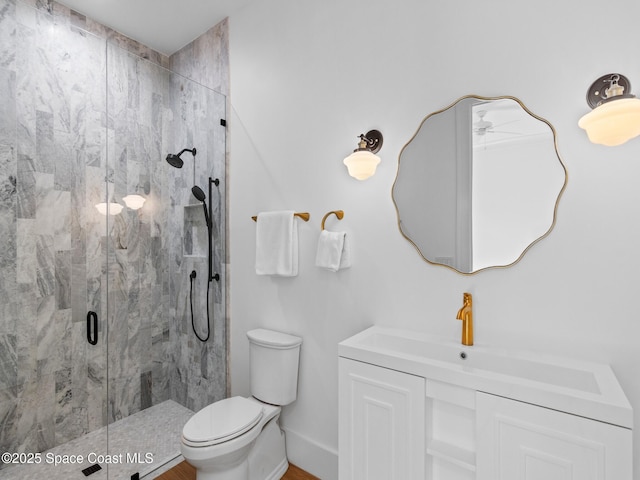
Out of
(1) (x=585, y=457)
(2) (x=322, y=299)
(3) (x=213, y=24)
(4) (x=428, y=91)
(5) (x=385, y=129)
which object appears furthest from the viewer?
(3) (x=213, y=24)

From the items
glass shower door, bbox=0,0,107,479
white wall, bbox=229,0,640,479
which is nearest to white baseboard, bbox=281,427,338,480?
white wall, bbox=229,0,640,479

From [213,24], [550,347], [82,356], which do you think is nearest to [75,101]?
[213,24]

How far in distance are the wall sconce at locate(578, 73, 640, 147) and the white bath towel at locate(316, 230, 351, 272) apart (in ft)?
3.47

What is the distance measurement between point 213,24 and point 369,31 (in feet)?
4.52

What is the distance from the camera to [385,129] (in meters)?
1.65

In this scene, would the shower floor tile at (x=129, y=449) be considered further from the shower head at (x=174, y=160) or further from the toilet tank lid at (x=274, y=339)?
the shower head at (x=174, y=160)

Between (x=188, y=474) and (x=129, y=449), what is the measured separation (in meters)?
0.40

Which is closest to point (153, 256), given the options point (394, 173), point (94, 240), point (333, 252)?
point (94, 240)

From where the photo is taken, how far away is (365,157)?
5.24 feet

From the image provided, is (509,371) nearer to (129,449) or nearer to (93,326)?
(129,449)

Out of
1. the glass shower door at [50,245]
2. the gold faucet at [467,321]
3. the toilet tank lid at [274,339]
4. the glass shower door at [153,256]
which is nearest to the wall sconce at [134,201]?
the glass shower door at [153,256]

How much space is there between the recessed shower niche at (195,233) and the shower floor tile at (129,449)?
958 mm

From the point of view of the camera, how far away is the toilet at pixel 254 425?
1.52 meters

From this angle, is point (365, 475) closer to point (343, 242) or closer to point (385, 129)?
point (343, 242)
